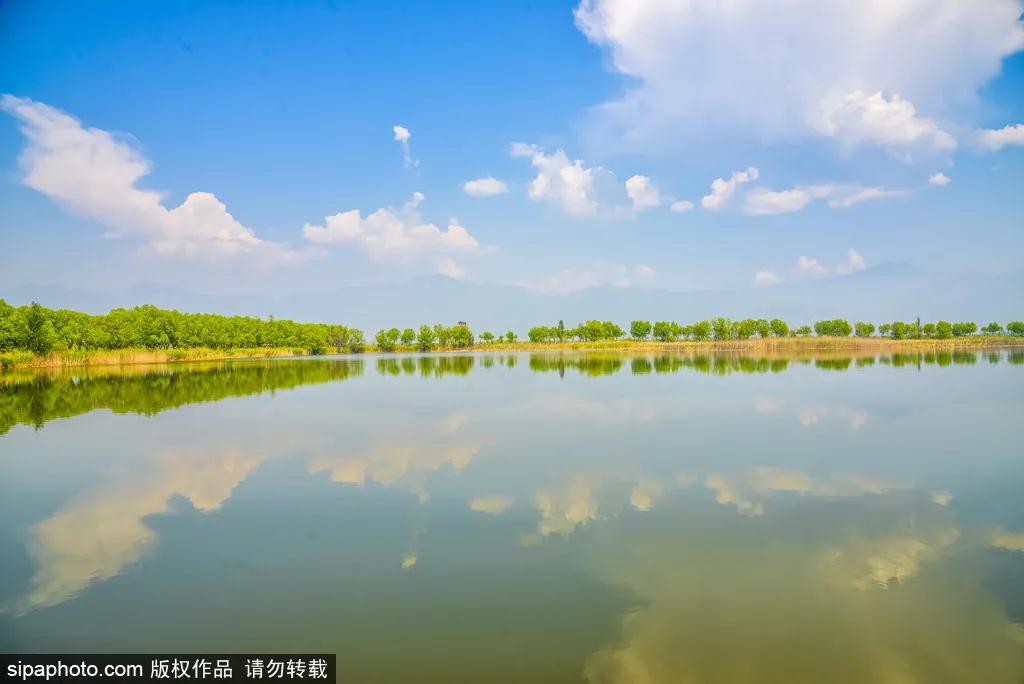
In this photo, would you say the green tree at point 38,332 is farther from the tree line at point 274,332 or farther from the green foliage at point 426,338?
the green foliage at point 426,338

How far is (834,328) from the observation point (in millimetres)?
126125

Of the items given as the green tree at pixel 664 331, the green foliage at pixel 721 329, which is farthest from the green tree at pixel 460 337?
the green foliage at pixel 721 329

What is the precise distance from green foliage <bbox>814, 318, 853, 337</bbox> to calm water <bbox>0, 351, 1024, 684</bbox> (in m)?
127

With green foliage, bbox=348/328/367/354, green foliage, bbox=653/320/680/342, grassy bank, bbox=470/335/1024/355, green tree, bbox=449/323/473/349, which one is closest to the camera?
grassy bank, bbox=470/335/1024/355

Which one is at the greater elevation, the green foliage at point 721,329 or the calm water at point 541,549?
the green foliage at point 721,329

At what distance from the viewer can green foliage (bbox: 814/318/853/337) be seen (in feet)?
410

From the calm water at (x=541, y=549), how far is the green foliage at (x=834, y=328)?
12658cm

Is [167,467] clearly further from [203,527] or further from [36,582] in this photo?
[36,582]

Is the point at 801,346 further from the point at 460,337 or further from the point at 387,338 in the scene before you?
the point at 387,338

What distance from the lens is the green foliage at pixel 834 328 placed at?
12489 centimetres

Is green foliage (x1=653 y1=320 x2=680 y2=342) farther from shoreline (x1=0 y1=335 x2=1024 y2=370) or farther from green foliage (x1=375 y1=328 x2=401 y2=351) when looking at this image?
green foliage (x1=375 y1=328 x2=401 y2=351)

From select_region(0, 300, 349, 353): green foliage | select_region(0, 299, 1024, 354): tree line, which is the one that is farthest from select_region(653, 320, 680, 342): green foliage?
select_region(0, 300, 349, 353): green foliage

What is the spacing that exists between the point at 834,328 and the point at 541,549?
464 ft

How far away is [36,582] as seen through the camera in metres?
6.25
